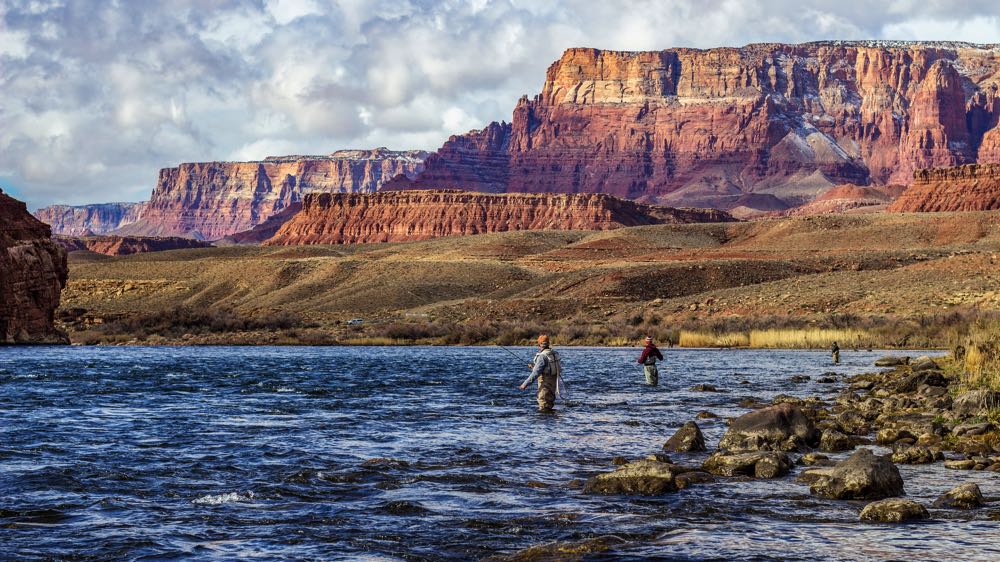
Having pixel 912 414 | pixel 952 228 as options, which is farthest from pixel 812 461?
pixel 952 228

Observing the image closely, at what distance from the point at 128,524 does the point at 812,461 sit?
10.4 m

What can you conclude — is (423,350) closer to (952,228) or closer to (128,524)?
(128,524)

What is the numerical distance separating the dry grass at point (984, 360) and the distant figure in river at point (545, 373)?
9078 millimetres

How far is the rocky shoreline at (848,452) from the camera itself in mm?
15023

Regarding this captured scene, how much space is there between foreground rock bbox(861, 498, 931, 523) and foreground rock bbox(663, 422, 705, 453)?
619 cm

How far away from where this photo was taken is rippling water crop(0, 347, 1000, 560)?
13.4m

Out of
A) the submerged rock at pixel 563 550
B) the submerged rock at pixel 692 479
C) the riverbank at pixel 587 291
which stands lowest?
the submerged rock at pixel 563 550

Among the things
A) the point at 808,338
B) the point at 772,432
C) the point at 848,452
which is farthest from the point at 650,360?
the point at 808,338

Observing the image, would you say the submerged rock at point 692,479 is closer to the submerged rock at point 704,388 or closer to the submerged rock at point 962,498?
the submerged rock at point 962,498

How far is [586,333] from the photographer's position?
2808 inches

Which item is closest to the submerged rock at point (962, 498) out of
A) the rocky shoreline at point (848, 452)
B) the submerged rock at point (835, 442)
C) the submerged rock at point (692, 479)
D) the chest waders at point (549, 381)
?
the rocky shoreline at point (848, 452)

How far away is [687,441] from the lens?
2070cm

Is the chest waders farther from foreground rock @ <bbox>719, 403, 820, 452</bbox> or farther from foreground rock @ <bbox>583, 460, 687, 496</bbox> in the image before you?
foreground rock @ <bbox>583, 460, 687, 496</bbox>

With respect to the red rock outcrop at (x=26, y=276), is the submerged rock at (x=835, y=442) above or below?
below
